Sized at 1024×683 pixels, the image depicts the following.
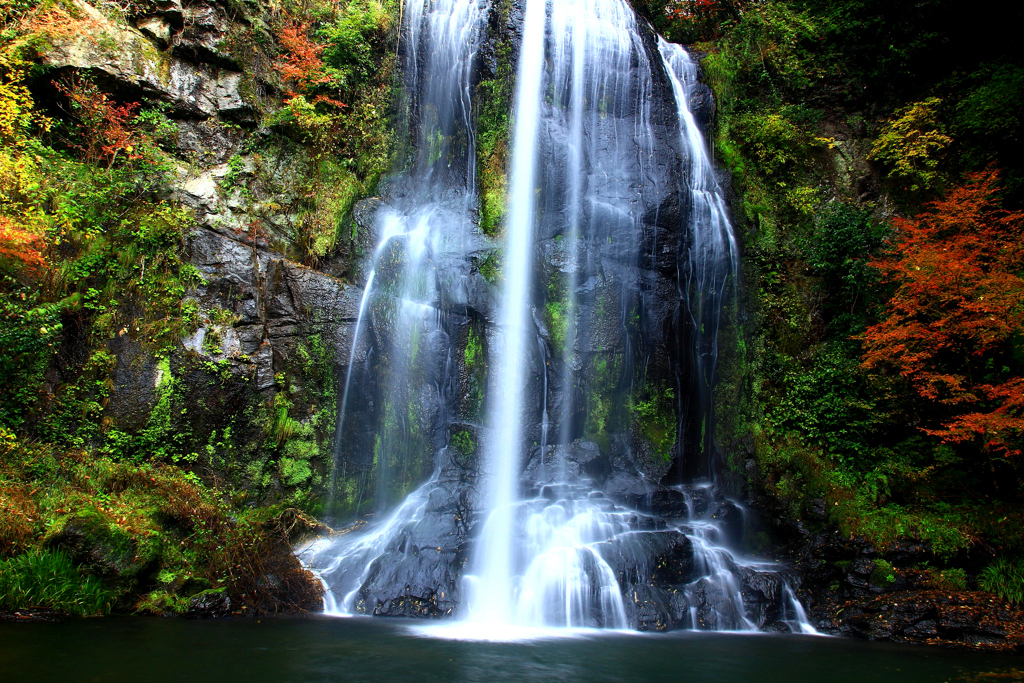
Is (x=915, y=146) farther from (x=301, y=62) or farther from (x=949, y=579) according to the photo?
(x=301, y=62)

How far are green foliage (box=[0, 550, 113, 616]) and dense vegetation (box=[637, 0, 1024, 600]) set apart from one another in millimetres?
10518

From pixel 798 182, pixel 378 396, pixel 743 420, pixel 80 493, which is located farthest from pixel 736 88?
pixel 80 493

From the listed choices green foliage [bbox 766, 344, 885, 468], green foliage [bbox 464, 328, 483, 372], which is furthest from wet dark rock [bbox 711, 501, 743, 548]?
green foliage [bbox 464, 328, 483, 372]

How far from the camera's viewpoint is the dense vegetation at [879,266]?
8867 mm

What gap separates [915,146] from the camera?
41.0 ft

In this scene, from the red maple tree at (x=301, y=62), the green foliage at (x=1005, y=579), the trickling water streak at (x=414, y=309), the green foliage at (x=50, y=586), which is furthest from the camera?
the red maple tree at (x=301, y=62)

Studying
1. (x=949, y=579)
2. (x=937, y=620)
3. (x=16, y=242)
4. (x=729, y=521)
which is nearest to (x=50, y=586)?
(x=16, y=242)

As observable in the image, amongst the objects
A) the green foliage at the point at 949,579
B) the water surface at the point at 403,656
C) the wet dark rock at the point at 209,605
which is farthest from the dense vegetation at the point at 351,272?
the water surface at the point at 403,656

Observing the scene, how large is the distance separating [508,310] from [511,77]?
208 inches

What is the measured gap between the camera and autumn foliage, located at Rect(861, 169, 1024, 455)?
8414mm

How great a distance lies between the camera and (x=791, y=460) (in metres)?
10.8

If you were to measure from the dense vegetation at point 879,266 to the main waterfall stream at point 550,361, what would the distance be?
3.82 ft

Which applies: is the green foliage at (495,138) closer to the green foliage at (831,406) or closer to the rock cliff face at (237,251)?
the rock cliff face at (237,251)

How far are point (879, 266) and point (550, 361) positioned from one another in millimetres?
6019
